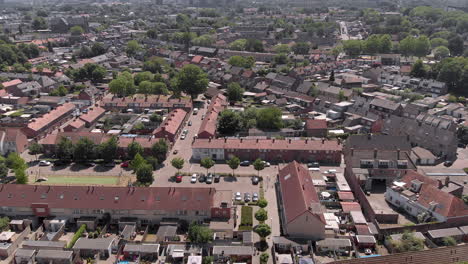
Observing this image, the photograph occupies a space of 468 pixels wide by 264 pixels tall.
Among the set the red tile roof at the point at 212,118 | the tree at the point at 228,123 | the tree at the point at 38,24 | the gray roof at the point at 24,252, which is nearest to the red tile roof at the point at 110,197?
the gray roof at the point at 24,252

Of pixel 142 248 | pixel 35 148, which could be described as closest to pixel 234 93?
pixel 35 148

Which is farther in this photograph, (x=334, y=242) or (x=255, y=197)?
(x=255, y=197)

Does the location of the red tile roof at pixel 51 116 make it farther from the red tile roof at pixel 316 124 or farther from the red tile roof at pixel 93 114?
the red tile roof at pixel 316 124

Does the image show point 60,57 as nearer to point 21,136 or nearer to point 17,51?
point 17,51

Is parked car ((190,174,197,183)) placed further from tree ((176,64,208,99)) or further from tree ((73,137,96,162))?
tree ((176,64,208,99))

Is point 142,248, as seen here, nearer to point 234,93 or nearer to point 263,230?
point 263,230

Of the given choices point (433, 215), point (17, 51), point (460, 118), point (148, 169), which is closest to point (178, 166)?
point (148, 169)
